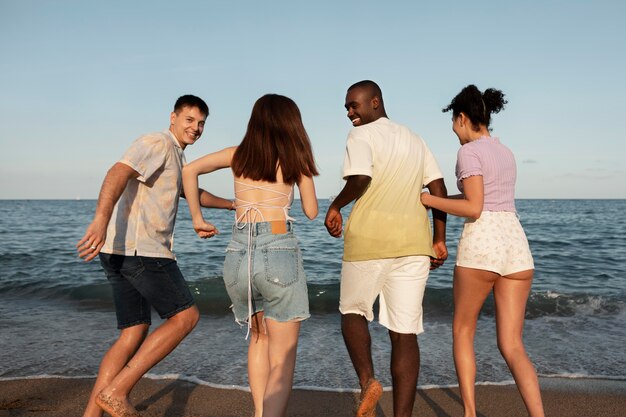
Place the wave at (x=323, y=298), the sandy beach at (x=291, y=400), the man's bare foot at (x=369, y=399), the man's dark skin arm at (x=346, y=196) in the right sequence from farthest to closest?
the wave at (x=323, y=298) < the sandy beach at (x=291, y=400) < the man's dark skin arm at (x=346, y=196) < the man's bare foot at (x=369, y=399)

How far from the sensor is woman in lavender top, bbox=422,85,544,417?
3348 mm

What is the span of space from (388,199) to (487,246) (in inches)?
26.5

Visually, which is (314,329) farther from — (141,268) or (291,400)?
(141,268)

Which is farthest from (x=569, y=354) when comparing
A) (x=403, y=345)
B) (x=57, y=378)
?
(x=57, y=378)

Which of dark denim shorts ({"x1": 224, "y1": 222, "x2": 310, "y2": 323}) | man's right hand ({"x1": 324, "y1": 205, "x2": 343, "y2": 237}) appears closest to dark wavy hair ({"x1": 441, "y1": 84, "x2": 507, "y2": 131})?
man's right hand ({"x1": 324, "y1": 205, "x2": 343, "y2": 237})

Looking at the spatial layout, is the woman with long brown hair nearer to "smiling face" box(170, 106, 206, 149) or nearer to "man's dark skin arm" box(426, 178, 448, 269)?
"smiling face" box(170, 106, 206, 149)

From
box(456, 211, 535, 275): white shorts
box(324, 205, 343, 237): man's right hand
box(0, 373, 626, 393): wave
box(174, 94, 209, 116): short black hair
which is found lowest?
box(0, 373, 626, 393): wave

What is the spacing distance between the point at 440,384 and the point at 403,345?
6.64ft

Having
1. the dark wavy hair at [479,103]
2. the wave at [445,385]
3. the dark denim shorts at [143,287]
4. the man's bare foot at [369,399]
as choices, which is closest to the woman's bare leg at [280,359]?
the man's bare foot at [369,399]

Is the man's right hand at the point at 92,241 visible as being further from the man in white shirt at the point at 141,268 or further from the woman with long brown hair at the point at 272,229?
the woman with long brown hair at the point at 272,229

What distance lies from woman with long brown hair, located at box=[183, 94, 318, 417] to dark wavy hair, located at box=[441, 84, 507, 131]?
111cm

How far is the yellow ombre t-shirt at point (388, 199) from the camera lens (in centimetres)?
323

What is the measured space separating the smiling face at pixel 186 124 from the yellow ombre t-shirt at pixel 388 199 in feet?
3.61

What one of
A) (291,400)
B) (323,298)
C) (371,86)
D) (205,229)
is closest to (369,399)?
(205,229)
